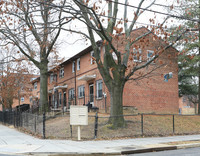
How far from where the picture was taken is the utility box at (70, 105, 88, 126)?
13.0 m

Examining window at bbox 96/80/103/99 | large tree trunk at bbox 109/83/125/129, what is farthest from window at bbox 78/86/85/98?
large tree trunk at bbox 109/83/125/129

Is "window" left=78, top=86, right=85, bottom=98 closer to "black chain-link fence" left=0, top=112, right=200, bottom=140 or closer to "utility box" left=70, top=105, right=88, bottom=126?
"black chain-link fence" left=0, top=112, right=200, bottom=140

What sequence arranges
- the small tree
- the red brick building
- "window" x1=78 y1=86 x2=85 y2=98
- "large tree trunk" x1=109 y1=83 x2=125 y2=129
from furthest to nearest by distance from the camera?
the small tree, "window" x1=78 y1=86 x2=85 y2=98, the red brick building, "large tree trunk" x1=109 y1=83 x2=125 y2=129

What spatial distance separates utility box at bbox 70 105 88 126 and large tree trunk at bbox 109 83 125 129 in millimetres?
2685

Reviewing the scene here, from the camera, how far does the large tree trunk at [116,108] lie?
50.4 ft

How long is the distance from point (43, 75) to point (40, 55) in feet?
6.42

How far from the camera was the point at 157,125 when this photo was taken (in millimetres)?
17547

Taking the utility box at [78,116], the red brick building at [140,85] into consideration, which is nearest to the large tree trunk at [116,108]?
the utility box at [78,116]

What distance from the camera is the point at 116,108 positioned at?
15609 mm

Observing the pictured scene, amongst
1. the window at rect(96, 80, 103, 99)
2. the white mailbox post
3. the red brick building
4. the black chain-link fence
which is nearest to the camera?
the white mailbox post

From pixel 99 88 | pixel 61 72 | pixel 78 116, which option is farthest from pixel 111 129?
pixel 61 72

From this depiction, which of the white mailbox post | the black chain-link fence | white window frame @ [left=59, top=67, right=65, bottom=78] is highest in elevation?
white window frame @ [left=59, top=67, right=65, bottom=78]

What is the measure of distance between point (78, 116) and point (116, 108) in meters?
3.20

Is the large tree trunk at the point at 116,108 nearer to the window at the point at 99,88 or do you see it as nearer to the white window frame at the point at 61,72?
the window at the point at 99,88
